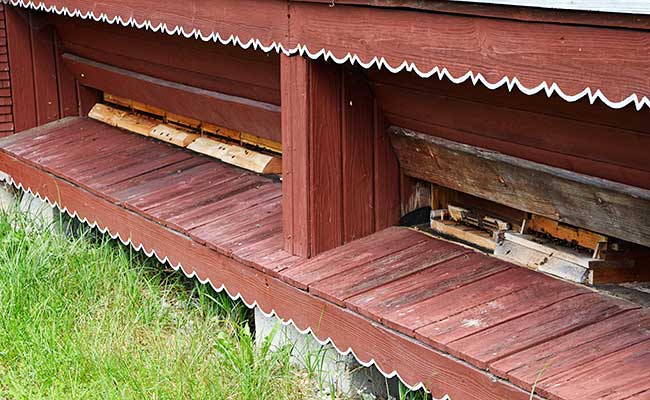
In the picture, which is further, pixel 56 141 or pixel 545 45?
pixel 56 141

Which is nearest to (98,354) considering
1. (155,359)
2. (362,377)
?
(155,359)

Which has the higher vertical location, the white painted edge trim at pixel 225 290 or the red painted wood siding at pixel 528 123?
the red painted wood siding at pixel 528 123

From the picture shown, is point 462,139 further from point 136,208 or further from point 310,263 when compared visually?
point 136,208

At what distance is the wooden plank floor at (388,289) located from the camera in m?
3.33

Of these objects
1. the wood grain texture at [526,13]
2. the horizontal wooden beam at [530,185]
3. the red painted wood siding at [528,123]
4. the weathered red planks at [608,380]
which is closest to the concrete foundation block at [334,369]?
the horizontal wooden beam at [530,185]

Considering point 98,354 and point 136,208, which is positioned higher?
point 136,208

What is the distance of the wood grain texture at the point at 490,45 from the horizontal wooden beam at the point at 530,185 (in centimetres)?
64

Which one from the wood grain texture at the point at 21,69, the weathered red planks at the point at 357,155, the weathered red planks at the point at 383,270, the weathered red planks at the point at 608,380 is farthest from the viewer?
the wood grain texture at the point at 21,69

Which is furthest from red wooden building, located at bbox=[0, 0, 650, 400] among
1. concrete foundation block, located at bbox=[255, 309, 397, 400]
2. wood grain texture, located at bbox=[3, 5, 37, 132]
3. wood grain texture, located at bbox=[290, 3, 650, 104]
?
wood grain texture, located at bbox=[3, 5, 37, 132]

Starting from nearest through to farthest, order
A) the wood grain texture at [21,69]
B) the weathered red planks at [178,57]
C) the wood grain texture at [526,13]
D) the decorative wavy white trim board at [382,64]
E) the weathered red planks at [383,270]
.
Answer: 1. the wood grain texture at [526,13]
2. the decorative wavy white trim board at [382,64]
3. the weathered red planks at [383,270]
4. the weathered red planks at [178,57]
5. the wood grain texture at [21,69]

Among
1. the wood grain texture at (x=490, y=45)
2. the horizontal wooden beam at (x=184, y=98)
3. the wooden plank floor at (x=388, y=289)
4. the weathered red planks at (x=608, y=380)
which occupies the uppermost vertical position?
the wood grain texture at (x=490, y=45)

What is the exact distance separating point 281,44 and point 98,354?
4.91 ft

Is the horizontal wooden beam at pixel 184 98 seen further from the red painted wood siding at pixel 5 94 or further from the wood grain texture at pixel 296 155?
the wood grain texture at pixel 296 155

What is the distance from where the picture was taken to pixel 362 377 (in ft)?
14.3
